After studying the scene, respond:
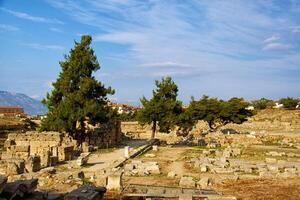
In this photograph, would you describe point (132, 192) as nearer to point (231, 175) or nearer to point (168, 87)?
point (231, 175)

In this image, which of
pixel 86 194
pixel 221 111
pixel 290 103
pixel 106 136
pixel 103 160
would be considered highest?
pixel 290 103

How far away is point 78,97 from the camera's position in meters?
33.6

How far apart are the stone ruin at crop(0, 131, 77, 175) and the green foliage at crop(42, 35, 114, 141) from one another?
7.95ft

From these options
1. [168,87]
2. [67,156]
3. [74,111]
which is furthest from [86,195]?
[168,87]

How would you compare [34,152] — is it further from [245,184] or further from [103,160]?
[245,184]

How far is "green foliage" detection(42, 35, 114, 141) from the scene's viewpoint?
108 feet

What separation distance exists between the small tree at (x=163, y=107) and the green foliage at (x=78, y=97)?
5.97 m

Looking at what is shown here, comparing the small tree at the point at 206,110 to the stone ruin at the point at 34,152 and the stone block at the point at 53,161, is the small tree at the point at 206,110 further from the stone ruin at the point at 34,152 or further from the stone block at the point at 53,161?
the stone block at the point at 53,161

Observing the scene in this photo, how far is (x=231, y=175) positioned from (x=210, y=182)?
2694 millimetres

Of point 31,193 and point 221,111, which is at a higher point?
point 221,111

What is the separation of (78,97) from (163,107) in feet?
31.9

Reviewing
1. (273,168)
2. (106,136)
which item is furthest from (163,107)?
(273,168)

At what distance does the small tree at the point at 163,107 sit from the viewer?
40.5 meters

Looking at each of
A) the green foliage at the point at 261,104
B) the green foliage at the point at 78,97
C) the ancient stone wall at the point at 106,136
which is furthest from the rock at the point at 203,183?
the green foliage at the point at 261,104
